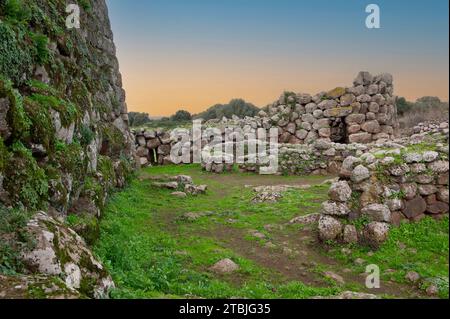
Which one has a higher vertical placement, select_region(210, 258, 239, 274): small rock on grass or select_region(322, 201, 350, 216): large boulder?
select_region(322, 201, 350, 216): large boulder

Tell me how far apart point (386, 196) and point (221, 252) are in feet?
13.1

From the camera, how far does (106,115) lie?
15828 mm

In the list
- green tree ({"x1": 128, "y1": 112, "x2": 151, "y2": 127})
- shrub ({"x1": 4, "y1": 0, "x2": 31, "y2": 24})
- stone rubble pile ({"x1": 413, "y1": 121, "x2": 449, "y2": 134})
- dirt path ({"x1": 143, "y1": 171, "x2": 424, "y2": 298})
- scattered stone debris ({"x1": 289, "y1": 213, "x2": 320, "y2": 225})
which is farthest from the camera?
green tree ({"x1": 128, "y1": 112, "x2": 151, "y2": 127})

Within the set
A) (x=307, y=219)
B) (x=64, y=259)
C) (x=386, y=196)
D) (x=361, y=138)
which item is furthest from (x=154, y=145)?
(x=64, y=259)

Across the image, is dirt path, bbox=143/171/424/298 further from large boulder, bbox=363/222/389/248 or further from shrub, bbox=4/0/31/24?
shrub, bbox=4/0/31/24

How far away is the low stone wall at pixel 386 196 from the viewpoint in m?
8.60

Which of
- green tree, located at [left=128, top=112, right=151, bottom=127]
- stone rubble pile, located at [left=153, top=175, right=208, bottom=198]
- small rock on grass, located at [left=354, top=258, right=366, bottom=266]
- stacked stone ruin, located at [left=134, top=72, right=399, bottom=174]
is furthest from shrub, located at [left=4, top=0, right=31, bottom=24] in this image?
green tree, located at [left=128, top=112, right=151, bottom=127]

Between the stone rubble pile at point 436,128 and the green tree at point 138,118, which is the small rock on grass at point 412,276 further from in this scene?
the green tree at point 138,118

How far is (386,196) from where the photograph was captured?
8.80 meters

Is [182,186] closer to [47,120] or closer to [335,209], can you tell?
[335,209]

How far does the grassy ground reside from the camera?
→ 6.20 metres

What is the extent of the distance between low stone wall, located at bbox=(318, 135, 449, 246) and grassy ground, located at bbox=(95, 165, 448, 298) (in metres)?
0.45

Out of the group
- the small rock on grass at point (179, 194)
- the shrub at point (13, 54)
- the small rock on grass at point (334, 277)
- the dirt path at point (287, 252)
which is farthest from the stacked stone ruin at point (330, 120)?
the small rock on grass at point (334, 277)

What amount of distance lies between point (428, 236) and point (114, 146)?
11.2m
